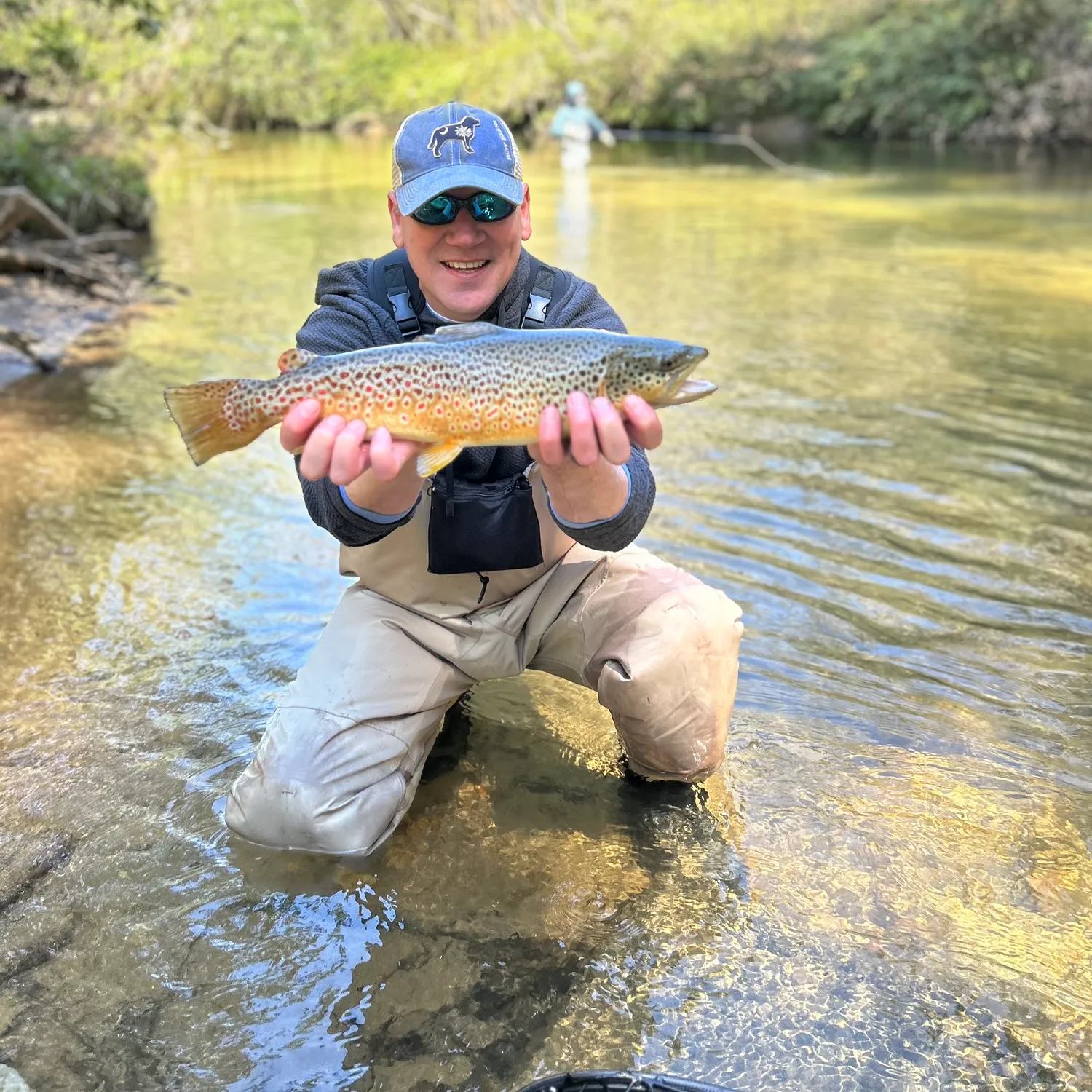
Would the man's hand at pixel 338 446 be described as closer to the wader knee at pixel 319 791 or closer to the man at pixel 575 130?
the wader knee at pixel 319 791

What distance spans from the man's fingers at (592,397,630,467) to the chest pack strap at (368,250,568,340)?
2.42 feet

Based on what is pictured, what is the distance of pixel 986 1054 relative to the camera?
93.4 inches

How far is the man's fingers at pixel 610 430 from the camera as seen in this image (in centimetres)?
257

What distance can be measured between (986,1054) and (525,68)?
1725 inches

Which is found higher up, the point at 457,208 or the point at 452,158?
the point at 452,158

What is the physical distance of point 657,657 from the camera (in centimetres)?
318

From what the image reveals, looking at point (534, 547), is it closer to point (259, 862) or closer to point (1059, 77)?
point (259, 862)

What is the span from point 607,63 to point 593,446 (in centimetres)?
4236

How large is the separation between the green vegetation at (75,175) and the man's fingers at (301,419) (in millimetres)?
12110

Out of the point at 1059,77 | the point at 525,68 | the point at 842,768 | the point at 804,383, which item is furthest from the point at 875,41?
the point at 842,768

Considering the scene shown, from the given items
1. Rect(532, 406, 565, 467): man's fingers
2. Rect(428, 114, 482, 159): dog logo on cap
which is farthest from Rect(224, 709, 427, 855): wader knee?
Rect(428, 114, 482, 159): dog logo on cap

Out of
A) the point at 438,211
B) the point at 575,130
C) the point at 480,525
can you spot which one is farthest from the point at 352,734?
the point at 575,130

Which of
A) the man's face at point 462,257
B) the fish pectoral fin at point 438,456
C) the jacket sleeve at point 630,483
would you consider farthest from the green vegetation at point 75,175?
the fish pectoral fin at point 438,456

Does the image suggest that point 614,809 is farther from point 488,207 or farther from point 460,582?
point 488,207
